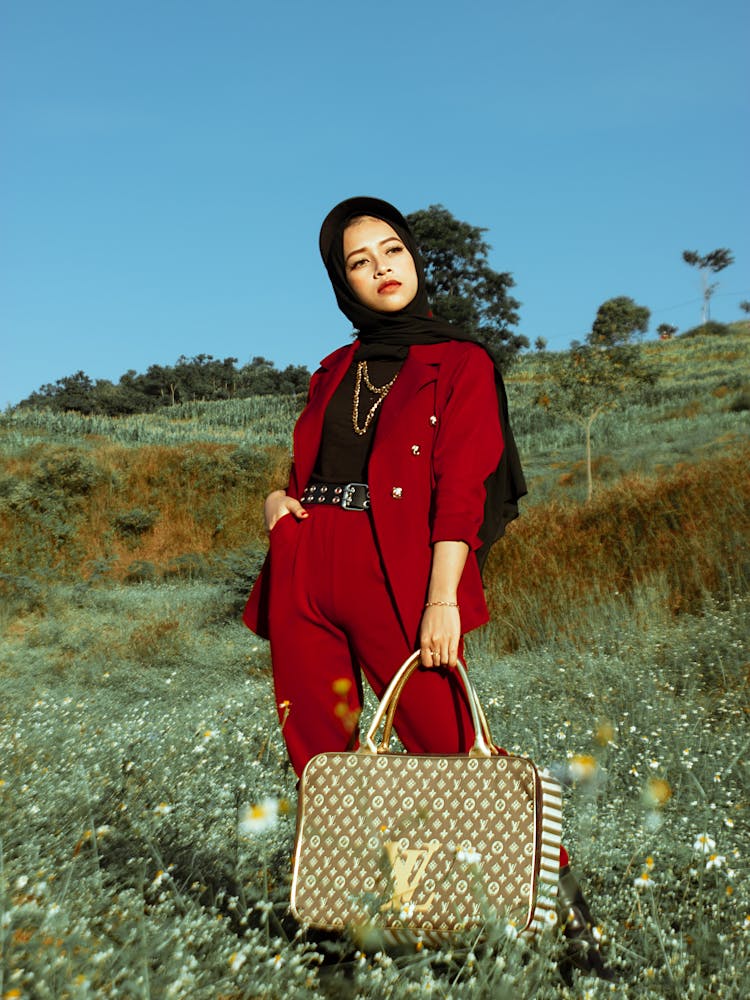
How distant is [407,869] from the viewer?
5.72ft

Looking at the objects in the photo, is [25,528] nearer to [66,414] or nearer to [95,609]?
[95,609]

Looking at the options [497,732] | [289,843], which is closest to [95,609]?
[497,732]

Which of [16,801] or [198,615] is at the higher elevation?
[16,801]

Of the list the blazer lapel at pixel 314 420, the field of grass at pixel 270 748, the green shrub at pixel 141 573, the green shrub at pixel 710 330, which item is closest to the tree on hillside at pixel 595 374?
the field of grass at pixel 270 748

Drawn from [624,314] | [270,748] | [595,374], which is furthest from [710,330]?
[270,748]

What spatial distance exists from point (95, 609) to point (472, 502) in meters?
8.08

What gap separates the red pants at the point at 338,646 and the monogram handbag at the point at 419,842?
248 millimetres

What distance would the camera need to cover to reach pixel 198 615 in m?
8.66

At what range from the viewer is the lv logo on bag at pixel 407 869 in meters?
1.72

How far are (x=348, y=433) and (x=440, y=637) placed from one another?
0.62 m

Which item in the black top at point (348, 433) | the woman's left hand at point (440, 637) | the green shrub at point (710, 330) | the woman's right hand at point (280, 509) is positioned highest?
the green shrub at point (710, 330)

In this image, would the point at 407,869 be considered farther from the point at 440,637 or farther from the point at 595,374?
the point at 595,374

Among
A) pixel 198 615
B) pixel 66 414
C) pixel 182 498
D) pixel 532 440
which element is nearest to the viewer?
pixel 198 615

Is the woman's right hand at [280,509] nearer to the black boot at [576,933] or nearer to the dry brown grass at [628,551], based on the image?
the black boot at [576,933]
